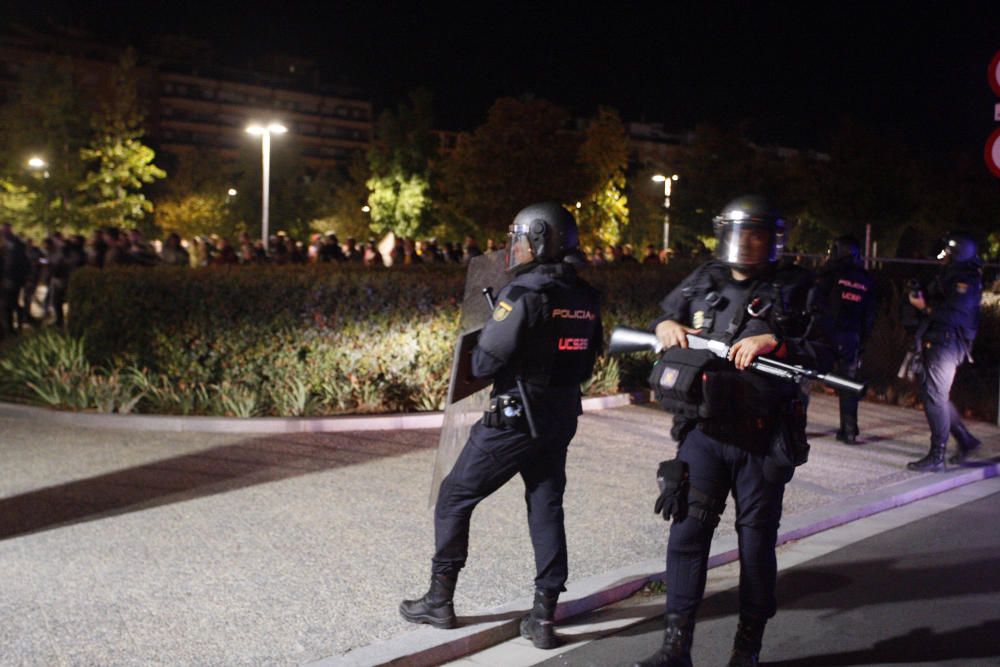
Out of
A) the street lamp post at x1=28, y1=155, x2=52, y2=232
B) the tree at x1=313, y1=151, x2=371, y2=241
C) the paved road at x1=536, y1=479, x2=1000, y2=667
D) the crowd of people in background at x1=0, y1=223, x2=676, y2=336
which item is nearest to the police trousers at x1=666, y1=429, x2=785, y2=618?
the paved road at x1=536, y1=479, x2=1000, y2=667

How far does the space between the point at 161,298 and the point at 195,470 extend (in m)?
3.29

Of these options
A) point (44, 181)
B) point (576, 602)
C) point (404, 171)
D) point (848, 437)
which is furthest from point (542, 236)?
point (404, 171)

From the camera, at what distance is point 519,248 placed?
16.4 ft

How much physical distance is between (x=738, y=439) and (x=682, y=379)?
379 millimetres

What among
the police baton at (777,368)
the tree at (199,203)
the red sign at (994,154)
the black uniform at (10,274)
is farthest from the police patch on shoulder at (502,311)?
the tree at (199,203)

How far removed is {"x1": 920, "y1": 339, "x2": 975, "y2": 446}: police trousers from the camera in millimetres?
9180

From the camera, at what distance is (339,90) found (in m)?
128

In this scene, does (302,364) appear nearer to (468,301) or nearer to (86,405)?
(86,405)

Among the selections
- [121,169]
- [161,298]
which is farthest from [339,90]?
[161,298]

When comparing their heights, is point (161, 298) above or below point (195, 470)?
above

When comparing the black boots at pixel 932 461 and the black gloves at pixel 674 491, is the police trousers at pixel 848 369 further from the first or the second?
the black gloves at pixel 674 491

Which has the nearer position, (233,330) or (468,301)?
(468,301)

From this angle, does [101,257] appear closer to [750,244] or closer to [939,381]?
[939,381]

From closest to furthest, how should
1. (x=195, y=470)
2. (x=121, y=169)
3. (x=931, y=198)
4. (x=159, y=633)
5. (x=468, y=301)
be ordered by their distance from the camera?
(x=159, y=633)
(x=468, y=301)
(x=195, y=470)
(x=121, y=169)
(x=931, y=198)
